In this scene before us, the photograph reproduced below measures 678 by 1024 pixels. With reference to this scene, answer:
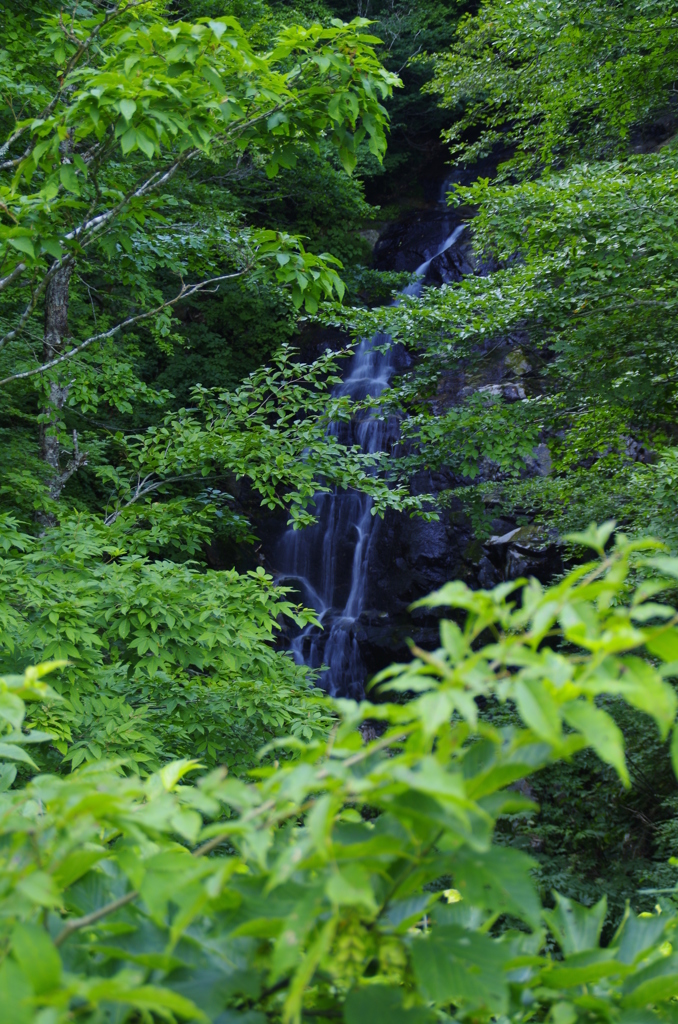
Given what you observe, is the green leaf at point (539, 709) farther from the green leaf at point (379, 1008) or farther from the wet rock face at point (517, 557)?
the wet rock face at point (517, 557)

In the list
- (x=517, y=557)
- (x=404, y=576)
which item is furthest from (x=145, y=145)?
(x=404, y=576)

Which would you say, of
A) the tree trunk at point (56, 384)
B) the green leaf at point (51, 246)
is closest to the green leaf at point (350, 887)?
the green leaf at point (51, 246)

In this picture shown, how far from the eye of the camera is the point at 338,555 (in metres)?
12.7

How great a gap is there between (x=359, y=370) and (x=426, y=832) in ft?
44.8

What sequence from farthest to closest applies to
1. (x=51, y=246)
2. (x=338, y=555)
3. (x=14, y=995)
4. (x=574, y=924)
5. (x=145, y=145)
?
(x=338, y=555) → (x=51, y=246) → (x=145, y=145) → (x=574, y=924) → (x=14, y=995)

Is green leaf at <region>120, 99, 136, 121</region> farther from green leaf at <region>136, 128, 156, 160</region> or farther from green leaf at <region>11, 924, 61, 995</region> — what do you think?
green leaf at <region>11, 924, 61, 995</region>

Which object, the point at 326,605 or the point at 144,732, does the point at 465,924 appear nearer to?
the point at 144,732

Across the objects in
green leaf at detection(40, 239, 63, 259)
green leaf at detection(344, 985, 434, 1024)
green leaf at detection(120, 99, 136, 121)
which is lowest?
green leaf at detection(344, 985, 434, 1024)

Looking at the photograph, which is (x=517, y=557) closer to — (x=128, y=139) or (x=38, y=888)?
(x=128, y=139)

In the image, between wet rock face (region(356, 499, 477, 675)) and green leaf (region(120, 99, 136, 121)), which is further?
wet rock face (region(356, 499, 477, 675))

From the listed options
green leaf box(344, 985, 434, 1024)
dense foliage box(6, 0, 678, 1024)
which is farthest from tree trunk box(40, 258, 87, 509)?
green leaf box(344, 985, 434, 1024)

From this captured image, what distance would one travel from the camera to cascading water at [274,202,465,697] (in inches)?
460

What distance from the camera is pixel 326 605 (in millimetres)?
12289

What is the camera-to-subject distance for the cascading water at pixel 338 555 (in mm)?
11695
